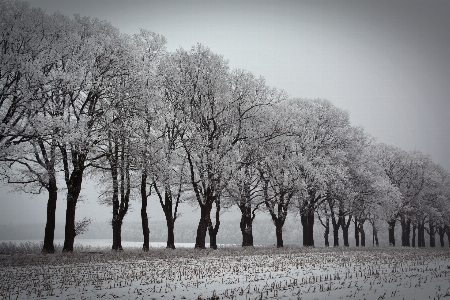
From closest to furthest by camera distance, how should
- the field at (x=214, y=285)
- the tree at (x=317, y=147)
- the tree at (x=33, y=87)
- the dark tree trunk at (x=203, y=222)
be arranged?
the field at (x=214, y=285)
the tree at (x=33, y=87)
the dark tree trunk at (x=203, y=222)
the tree at (x=317, y=147)

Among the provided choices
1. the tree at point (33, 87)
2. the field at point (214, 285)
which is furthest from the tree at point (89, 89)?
the field at point (214, 285)

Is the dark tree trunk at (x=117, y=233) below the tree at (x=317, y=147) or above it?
below

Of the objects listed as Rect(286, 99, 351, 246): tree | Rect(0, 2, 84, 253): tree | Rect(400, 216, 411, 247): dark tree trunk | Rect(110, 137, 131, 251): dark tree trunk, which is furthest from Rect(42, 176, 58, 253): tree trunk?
Rect(400, 216, 411, 247): dark tree trunk

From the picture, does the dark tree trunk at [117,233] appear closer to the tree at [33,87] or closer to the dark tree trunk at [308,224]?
the tree at [33,87]

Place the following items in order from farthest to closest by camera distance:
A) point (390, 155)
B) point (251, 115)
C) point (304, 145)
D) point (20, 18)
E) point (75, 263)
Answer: point (390, 155), point (304, 145), point (251, 115), point (20, 18), point (75, 263)

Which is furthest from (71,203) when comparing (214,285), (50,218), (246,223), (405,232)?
(405,232)

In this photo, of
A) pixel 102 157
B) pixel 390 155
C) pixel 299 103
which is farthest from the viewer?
pixel 390 155

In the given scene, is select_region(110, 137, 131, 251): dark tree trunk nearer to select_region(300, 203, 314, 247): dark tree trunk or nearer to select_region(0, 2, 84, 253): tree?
select_region(0, 2, 84, 253): tree

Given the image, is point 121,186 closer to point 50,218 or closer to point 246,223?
point 50,218

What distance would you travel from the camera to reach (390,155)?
5706 cm

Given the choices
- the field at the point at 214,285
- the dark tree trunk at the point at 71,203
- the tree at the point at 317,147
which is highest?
the tree at the point at 317,147

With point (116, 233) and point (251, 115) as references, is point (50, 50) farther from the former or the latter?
point (251, 115)

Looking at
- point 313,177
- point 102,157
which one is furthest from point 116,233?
point 313,177

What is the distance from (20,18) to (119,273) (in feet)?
59.7
